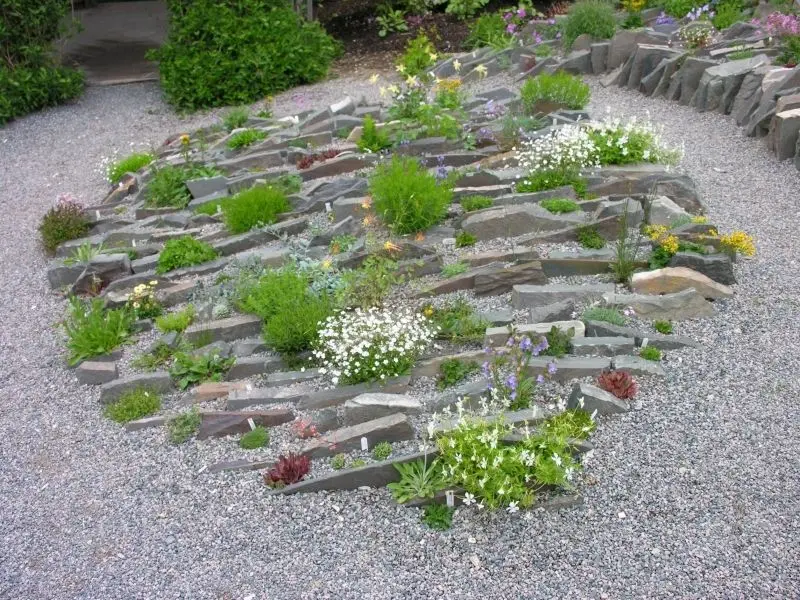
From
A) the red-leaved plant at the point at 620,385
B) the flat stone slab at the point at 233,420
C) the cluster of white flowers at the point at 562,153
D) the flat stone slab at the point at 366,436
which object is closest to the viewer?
the flat stone slab at the point at 366,436

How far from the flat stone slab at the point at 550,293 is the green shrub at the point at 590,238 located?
0.60 m

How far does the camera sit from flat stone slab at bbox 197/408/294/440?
5074 millimetres

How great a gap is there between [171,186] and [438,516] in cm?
590

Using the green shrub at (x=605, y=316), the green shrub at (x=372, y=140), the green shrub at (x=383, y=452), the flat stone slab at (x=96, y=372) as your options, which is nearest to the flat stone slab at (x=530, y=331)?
the green shrub at (x=605, y=316)

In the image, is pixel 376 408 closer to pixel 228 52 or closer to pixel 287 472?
pixel 287 472

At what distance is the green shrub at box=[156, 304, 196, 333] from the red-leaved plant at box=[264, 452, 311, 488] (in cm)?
208

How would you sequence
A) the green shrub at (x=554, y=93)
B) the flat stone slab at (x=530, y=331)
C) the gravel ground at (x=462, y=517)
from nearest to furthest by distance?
the gravel ground at (x=462, y=517) < the flat stone slab at (x=530, y=331) < the green shrub at (x=554, y=93)

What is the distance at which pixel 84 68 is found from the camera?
1513 centimetres

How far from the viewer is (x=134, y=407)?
214 inches

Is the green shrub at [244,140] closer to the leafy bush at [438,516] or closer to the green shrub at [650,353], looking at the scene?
the green shrub at [650,353]

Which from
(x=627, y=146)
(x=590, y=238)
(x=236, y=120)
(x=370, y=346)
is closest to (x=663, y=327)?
(x=590, y=238)

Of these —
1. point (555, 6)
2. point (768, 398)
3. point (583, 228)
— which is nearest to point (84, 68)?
point (555, 6)

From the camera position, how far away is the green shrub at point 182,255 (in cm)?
713

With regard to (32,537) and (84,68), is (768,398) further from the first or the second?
(84,68)
